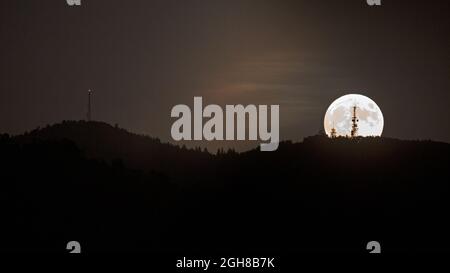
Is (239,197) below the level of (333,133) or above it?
below

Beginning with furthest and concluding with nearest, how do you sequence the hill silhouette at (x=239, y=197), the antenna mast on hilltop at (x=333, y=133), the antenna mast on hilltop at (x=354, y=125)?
the antenna mast on hilltop at (x=333, y=133), the hill silhouette at (x=239, y=197), the antenna mast on hilltop at (x=354, y=125)

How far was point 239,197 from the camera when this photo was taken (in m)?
181

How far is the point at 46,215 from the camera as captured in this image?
15762cm

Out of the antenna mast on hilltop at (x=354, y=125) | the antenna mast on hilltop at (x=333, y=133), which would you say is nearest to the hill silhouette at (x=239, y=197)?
the antenna mast on hilltop at (x=333, y=133)

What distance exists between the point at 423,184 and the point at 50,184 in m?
94.0

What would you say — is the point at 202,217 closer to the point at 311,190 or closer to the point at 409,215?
the point at 311,190

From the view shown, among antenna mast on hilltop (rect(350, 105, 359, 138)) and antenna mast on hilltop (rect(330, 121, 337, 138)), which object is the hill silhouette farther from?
antenna mast on hilltop (rect(350, 105, 359, 138))

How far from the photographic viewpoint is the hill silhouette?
497ft

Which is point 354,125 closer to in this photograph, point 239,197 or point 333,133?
point 333,133

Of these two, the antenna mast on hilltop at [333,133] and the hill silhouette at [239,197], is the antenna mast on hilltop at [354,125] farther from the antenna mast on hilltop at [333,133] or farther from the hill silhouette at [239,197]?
the hill silhouette at [239,197]

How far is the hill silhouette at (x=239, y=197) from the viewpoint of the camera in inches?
5969

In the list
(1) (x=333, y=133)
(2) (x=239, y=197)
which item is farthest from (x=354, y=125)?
(2) (x=239, y=197)

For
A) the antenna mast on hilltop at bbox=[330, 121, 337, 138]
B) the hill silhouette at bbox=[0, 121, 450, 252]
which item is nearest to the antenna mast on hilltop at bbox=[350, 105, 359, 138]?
the antenna mast on hilltop at bbox=[330, 121, 337, 138]
